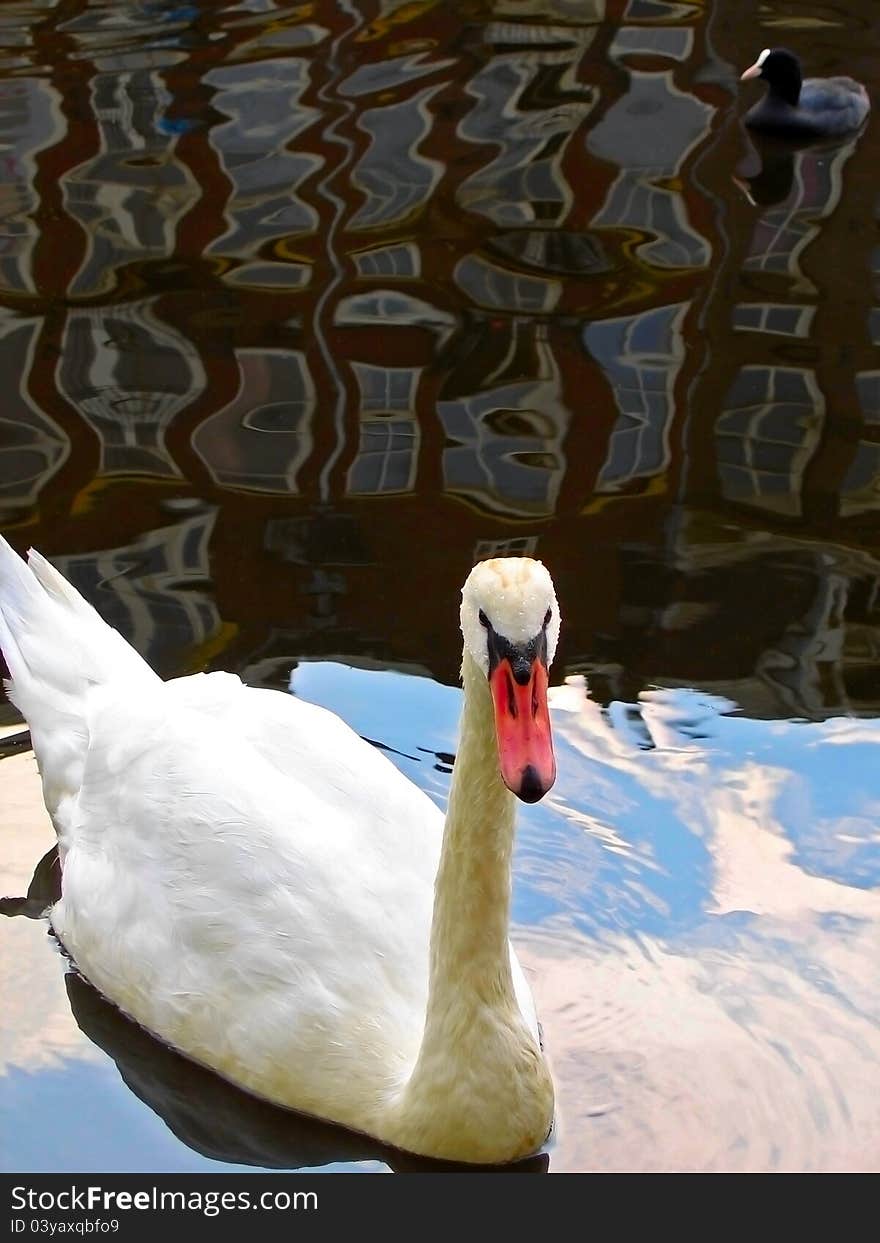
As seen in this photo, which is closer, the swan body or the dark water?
the dark water

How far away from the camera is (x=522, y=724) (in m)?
3.73

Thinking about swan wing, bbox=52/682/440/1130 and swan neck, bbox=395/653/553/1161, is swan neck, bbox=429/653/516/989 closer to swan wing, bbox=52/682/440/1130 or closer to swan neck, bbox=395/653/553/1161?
swan neck, bbox=395/653/553/1161

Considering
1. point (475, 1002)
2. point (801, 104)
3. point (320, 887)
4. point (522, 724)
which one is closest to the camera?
point (522, 724)

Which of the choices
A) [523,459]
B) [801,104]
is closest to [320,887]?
[523,459]

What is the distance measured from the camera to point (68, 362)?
8.91 meters

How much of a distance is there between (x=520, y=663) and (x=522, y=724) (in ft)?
0.40

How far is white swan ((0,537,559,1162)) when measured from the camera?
399 cm

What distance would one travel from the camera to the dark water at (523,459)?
15.9 ft

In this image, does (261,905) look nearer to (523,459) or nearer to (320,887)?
(320,887)

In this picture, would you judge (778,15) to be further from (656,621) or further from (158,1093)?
(158,1093)

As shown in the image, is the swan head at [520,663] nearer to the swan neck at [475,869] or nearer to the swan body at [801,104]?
the swan neck at [475,869]

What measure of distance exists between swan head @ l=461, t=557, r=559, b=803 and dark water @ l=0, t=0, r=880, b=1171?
48.7 inches

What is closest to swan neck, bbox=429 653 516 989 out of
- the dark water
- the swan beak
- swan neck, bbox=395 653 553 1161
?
swan neck, bbox=395 653 553 1161

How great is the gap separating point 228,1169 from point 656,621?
9.72 ft
